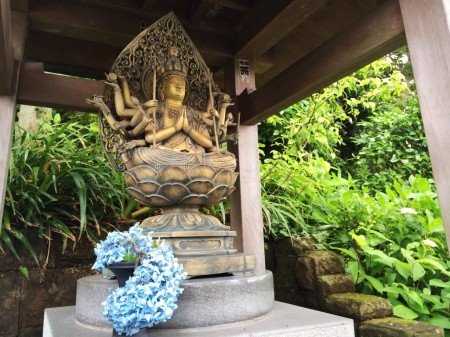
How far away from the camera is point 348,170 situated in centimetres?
593

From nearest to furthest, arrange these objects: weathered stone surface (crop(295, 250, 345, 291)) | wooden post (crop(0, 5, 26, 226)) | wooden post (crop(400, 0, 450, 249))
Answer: wooden post (crop(400, 0, 450, 249)) → wooden post (crop(0, 5, 26, 226)) → weathered stone surface (crop(295, 250, 345, 291))

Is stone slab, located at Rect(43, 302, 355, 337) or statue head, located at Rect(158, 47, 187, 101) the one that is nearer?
stone slab, located at Rect(43, 302, 355, 337)

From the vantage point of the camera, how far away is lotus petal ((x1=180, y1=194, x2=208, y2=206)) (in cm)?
160

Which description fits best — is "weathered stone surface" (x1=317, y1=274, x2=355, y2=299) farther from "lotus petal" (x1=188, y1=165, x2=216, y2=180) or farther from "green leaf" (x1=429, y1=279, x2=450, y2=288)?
"lotus petal" (x1=188, y1=165, x2=216, y2=180)

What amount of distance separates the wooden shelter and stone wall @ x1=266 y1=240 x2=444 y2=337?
0.50m

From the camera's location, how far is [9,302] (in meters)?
2.03

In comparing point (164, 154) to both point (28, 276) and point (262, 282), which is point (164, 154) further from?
point (28, 276)

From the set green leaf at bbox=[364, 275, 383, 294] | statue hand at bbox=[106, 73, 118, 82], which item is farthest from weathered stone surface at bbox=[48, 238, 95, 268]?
green leaf at bbox=[364, 275, 383, 294]

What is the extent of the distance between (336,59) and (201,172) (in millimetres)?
846

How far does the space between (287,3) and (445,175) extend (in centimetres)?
127

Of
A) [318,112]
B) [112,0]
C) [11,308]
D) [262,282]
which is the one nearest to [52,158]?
[11,308]

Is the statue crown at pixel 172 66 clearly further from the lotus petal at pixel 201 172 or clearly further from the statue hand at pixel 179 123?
the lotus petal at pixel 201 172

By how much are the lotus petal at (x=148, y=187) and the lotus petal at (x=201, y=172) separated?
0.16m

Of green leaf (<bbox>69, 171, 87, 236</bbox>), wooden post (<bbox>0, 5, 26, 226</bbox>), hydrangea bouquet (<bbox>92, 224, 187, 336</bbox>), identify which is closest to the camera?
hydrangea bouquet (<bbox>92, 224, 187, 336</bbox>)
